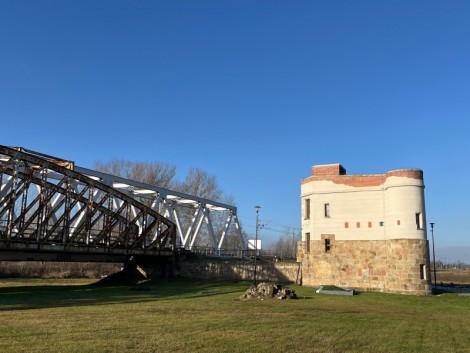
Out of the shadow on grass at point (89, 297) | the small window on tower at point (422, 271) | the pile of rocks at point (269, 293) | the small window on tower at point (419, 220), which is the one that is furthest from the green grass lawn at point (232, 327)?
Answer: the small window on tower at point (419, 220)

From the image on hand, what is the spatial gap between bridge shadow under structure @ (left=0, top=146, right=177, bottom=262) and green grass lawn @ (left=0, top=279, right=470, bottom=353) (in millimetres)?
8756

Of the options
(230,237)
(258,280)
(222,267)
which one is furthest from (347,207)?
(230,237)

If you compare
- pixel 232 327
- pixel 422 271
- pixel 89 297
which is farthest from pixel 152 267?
pixel 232 327

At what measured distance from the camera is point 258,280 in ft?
144

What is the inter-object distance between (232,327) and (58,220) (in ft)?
88.7

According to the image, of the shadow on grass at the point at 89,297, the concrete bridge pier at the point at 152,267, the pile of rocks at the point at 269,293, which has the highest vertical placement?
the concrete bridge pier at the point at 152,267

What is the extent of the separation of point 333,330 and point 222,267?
30377mm

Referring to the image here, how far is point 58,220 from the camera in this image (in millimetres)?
38781

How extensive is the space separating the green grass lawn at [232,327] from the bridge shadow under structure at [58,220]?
8.76 m

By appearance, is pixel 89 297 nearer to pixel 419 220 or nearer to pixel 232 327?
pixel 232 327

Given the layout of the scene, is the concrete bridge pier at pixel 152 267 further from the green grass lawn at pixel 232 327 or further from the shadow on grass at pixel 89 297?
the green grass lawn at pixel 232 327

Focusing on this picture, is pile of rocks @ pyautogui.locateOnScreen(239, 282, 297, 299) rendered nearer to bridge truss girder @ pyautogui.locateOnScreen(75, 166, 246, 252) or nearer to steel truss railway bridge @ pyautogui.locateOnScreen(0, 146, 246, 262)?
steel truss railway bridge @ pyautogui.locateOnScreen(0, 146, 246, 262)

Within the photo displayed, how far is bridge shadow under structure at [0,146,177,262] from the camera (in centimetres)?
3372

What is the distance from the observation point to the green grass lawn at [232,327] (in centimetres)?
1275
